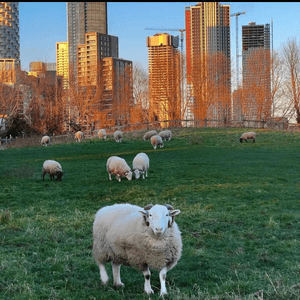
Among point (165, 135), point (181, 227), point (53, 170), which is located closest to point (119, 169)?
point (53, 170)

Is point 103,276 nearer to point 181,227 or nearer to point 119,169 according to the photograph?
point 181,227

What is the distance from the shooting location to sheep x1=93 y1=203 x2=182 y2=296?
5770 millimetres

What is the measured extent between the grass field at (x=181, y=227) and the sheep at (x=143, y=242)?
0.33 meters

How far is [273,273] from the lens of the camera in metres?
6.58

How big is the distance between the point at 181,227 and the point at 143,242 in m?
3.74

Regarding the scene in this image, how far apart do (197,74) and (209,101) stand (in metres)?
3.87

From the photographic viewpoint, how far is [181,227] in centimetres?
955

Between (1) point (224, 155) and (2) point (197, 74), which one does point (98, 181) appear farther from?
(2) point (197, 74)

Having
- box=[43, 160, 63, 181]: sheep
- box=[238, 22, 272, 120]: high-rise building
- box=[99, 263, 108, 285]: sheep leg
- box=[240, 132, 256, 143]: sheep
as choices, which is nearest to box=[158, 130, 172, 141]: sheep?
box=[240, 132, 256, 143]: sheep

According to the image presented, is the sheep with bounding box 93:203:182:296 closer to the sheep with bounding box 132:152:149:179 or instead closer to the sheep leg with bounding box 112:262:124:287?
the sheep leg with bounding box 112:262:124:287

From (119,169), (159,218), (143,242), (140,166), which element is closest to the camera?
(159,218)

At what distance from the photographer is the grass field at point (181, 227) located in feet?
19.6

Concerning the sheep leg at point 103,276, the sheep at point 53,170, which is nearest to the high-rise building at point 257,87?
the sheep at point 53,170

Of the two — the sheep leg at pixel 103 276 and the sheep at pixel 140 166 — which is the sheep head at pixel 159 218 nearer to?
the sheep leg at pixel 103 276
